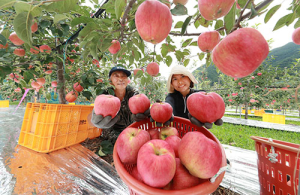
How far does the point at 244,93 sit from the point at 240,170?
532 centimetres

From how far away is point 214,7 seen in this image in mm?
527

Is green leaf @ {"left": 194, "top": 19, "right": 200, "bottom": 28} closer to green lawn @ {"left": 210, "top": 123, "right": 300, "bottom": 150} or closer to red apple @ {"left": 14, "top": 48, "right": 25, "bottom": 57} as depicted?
red apple @ {"left": 14, "top": 48, "right": 25, "bottom": 57}

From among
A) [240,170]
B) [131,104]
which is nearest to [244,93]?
[240,170]

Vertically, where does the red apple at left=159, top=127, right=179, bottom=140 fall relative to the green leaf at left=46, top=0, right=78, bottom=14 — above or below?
below

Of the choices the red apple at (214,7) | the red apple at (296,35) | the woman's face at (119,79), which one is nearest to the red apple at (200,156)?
the red apple at (214,7)

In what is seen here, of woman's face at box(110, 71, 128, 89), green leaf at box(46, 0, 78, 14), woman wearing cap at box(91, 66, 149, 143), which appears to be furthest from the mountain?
green leaf at box(46, 0, 78, 14)

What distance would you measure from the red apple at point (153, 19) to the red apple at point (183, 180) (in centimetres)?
65

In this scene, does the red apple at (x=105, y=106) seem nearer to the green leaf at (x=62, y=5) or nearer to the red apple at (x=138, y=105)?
the red apple at (x=138, y=105)

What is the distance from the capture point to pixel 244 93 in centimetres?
561

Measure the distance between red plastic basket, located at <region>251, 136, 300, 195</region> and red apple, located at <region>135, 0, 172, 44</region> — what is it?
36.6 inches

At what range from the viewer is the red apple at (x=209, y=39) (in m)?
0.87

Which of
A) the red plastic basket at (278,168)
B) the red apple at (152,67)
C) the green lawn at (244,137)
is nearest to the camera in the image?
the red plastic basket at (278,168)

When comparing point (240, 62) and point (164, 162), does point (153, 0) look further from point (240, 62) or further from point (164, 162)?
point (164, 162)

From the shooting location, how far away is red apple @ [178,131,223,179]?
549 millimetres
